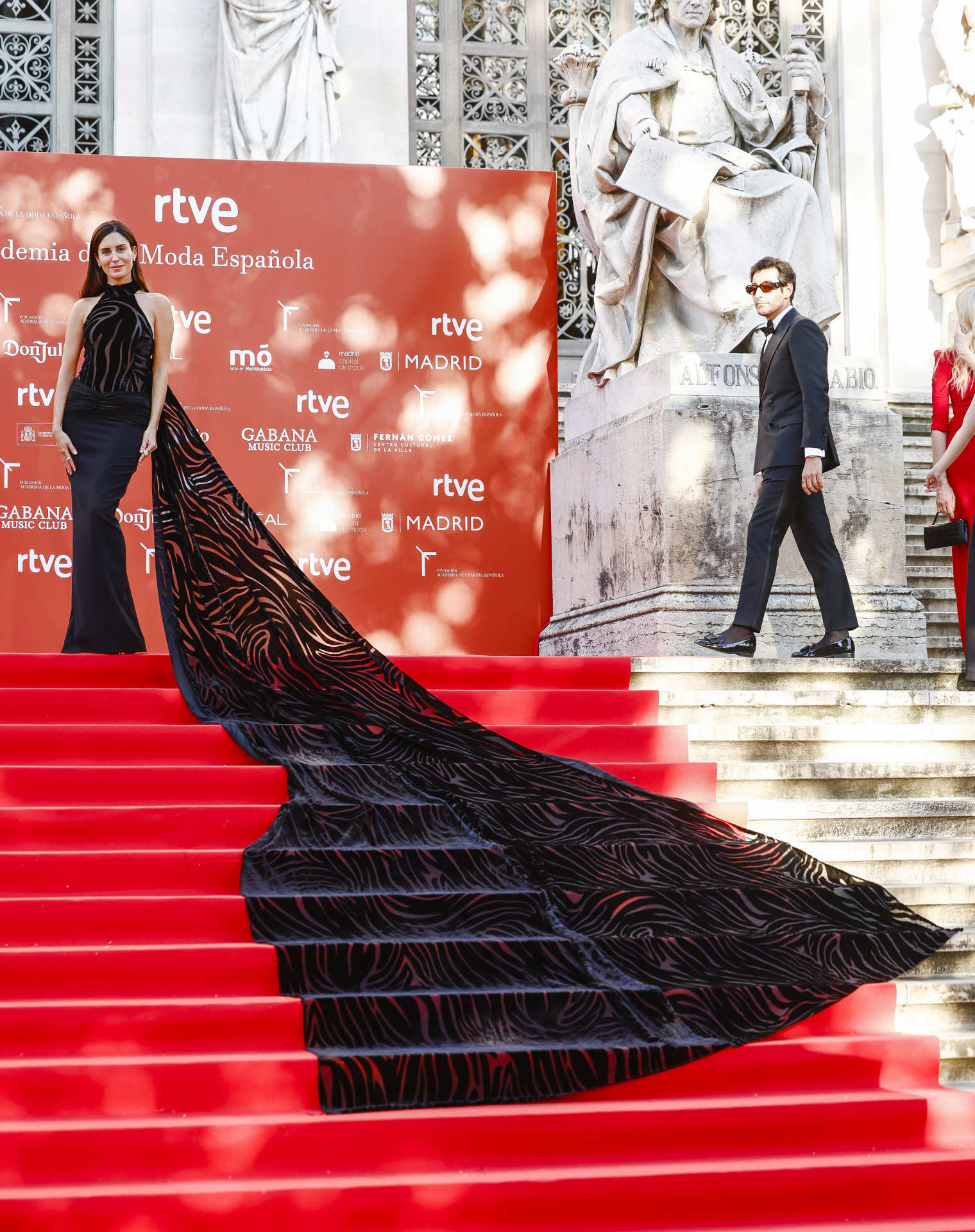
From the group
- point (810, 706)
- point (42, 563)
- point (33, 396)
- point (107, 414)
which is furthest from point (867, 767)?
point (33, 396)

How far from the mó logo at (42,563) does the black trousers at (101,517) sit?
2882 millimetres

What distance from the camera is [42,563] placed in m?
9.82

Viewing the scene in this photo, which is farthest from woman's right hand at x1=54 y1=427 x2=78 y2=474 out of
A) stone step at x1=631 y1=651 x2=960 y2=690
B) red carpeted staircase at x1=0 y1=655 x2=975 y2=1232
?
stone step at x1=631 y1=651 x2=960 y2=690

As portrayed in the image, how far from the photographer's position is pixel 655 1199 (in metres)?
4.04

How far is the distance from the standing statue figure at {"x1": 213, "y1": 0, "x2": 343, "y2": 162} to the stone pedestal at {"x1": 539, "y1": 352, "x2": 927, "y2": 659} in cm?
486

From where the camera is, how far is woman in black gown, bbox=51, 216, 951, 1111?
175 inches

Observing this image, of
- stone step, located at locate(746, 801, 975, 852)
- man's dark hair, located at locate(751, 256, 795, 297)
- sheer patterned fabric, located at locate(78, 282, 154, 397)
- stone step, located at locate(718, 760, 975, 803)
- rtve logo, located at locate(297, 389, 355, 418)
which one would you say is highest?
man's dark hair, located at locate(751, 256, 795, 297)

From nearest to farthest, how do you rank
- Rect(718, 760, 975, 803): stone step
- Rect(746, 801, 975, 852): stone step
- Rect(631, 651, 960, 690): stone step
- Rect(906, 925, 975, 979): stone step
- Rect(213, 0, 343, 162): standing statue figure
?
Rect(906, 925, 975, 979): stone step → Rect(746, 801, 975, 852): stone step → Rect(718, 760, 975, 803): stone step → Rect(631, 651, 960, 690): stone step → Rect(213, 0, 343, 162): standing statue figure

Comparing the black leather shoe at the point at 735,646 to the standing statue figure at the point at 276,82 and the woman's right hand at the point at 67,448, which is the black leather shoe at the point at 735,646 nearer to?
the woman's right hand at the point at 67,448

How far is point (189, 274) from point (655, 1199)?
7443mm

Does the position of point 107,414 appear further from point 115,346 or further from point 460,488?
point 460,488

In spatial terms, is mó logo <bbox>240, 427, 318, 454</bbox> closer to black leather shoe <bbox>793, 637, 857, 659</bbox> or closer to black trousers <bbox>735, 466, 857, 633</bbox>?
black trousers <bbox>735, 466, 857, 633</bbox>

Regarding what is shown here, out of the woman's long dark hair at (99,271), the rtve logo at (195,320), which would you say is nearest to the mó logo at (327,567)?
the rtve logo at (195,320)

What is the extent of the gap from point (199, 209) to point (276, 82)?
9.93ft
